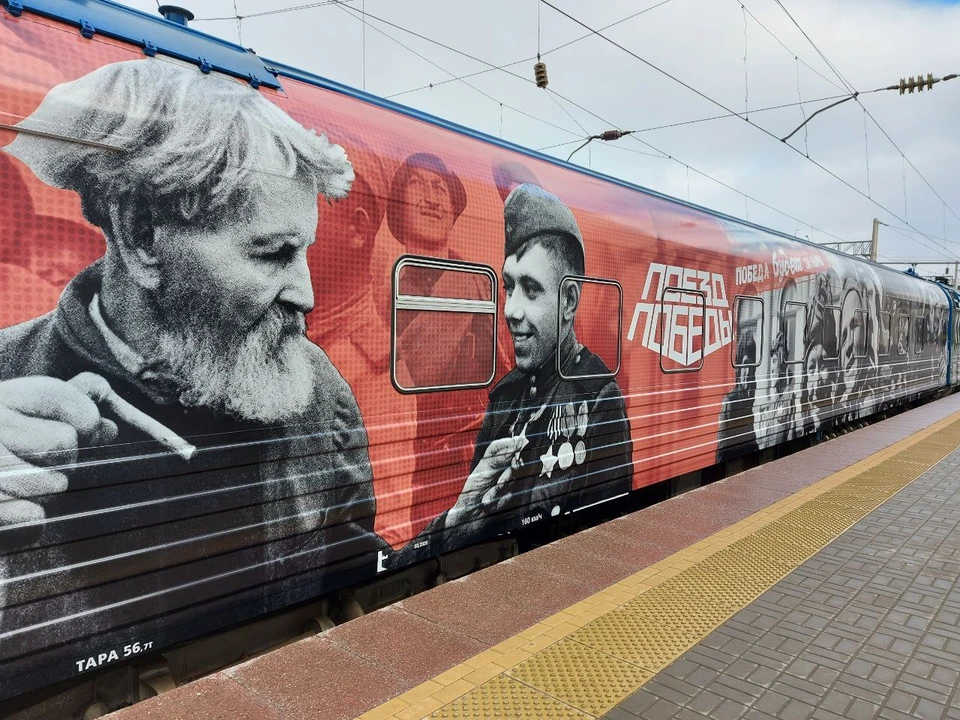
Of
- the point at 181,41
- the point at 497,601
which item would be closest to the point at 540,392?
the point at 497,601

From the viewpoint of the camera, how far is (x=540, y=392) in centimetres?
470

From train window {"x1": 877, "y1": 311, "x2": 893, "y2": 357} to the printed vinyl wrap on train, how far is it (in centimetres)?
881

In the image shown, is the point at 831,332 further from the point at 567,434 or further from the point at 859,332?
the point at 567,434

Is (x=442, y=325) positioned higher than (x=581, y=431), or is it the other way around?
(x=442, y=325)

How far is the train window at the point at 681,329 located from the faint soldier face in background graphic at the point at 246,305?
12.3ft

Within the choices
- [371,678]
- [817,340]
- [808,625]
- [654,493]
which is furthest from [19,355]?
[817,340]

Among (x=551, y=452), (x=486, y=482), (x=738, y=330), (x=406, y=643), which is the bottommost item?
(x=406, y=643)

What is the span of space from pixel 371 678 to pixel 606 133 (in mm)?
12742

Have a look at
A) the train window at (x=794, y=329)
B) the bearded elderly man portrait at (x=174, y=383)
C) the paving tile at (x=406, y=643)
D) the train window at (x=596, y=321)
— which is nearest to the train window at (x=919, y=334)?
the train window at (x=794, y=329)

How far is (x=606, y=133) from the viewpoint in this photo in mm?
13898

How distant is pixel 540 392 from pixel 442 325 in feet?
3.63

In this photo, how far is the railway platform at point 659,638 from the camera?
294cm

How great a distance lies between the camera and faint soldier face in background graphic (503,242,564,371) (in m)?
4.42

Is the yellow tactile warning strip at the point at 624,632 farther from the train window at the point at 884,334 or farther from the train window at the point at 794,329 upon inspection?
the train window at the point at 884,334
